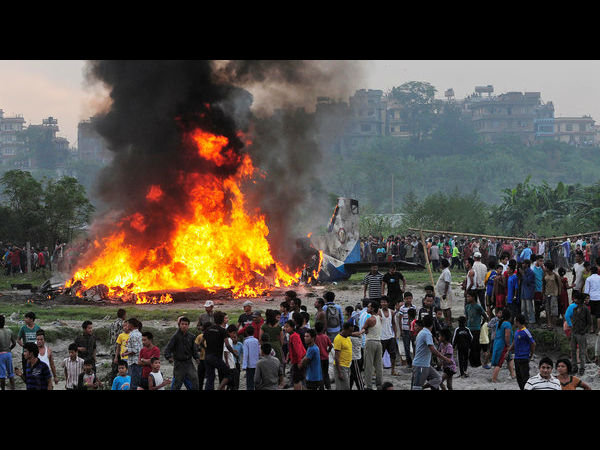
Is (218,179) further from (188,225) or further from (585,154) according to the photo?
(585,154)

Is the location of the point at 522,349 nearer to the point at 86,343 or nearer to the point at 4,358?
the point at 86,343

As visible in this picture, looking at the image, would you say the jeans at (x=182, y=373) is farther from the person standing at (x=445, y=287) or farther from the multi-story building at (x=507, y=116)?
the multi-story building at (x=507, y=116)

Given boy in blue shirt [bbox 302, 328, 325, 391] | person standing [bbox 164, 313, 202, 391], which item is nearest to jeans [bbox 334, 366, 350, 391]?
boy in blue shirt [bbox 302, 328, 325, 391]

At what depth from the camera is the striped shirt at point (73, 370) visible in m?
11.2

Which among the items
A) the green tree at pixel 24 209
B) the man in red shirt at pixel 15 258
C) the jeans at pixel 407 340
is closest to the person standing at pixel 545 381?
the jeans at pixel 407 340

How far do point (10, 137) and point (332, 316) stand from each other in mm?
142229

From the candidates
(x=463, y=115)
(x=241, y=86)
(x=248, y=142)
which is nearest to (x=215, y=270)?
(x=248, y=142)

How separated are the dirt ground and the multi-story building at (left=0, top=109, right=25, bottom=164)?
362ft

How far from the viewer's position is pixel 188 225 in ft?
85.6

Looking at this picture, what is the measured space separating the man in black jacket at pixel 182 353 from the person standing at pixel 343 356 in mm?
2113

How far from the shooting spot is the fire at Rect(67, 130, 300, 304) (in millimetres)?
25094

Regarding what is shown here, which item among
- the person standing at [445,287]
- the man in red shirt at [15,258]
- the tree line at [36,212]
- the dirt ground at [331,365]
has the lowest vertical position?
the dirt ground at [331,365]
